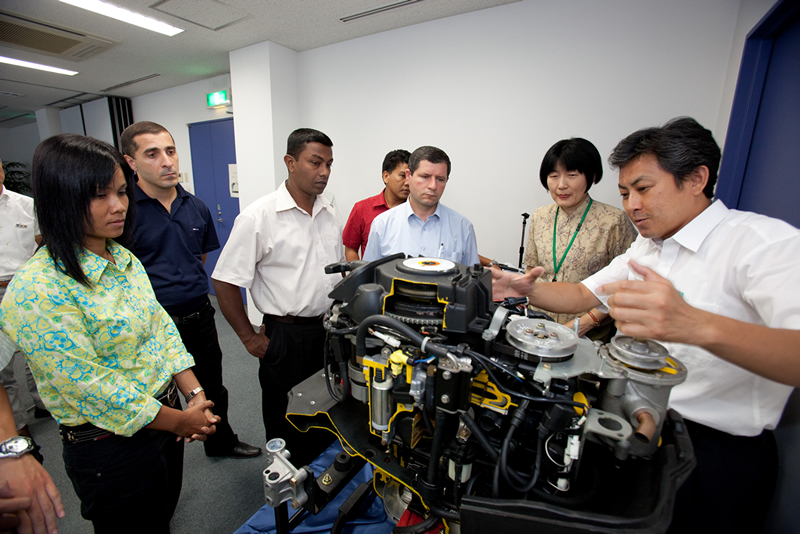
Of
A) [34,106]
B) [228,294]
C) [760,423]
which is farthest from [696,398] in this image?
[34,106]

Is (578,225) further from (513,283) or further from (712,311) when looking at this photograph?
(712,311)

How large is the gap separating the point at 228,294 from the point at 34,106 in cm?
874

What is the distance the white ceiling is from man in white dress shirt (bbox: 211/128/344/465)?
1908mm

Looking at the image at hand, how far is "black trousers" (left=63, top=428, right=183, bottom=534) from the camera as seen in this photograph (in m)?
1.03

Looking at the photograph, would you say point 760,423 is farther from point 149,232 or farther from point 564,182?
point 149,232

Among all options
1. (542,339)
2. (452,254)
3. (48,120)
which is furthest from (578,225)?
(48,120)

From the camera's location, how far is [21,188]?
7.46m

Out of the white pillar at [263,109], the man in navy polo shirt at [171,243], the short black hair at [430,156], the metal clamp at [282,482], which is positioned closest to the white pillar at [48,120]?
the white pillar at [263,109]

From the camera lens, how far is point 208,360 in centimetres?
202

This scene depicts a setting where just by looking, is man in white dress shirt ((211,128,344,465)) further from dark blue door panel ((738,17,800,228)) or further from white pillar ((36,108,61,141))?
white pillar ((36,108,61,141))

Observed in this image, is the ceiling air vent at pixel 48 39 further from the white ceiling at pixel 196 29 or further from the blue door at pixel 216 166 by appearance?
the blue door at pixel 216 166

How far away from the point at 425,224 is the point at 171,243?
1.45m

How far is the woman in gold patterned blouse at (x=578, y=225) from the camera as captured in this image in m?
1.93

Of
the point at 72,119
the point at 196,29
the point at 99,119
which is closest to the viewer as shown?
the point at 196,29
